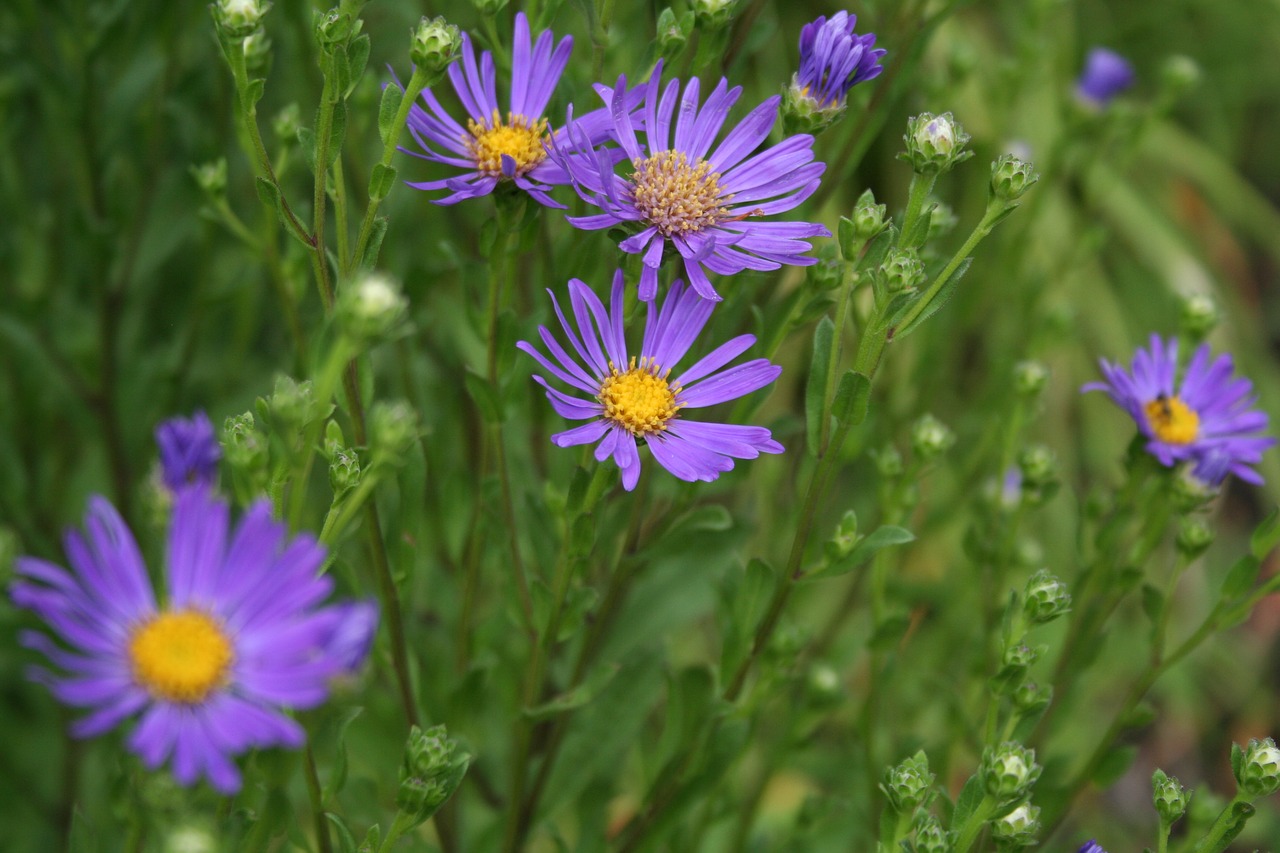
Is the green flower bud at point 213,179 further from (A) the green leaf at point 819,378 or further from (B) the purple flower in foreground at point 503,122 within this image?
(A) the green leaf at point 819,378

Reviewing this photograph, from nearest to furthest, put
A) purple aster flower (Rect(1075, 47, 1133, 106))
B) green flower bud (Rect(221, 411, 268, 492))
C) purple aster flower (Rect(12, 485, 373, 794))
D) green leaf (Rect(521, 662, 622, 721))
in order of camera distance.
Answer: purple aster flower (Rect(12, 485, 373, 794)), green flower bud (Rect(221, 411, 268, 492)), green leaf (Rect(521, 662, 622, 721)), purple aster flower (Rect(1075, 47, 1133, 106))

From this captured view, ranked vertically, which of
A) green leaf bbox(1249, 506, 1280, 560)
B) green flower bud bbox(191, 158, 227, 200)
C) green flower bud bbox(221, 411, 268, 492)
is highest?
green flower bud bbox(191, 158, 227, 200)

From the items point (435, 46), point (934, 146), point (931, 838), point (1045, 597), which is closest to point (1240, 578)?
point (1045, 597)

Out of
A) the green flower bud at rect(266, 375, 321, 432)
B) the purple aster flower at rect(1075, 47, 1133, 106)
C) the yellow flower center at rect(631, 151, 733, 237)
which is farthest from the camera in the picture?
the purple aster flower at rect(1075, 47, 1133, 106)

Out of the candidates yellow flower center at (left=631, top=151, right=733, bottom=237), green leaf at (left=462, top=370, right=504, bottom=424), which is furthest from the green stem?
yellow flower center at (left=631, top=151, right=733, bottom=237)

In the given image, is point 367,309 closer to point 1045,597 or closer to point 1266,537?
point 1045,597

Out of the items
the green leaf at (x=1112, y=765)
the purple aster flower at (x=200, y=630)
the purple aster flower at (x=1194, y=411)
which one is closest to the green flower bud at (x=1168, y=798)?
the green leaf at (x=1112, y=765)

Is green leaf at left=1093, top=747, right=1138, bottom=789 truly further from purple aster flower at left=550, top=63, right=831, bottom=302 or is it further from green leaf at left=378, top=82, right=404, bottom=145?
green leaf at left=378, top=82, right=404, bottom=145
